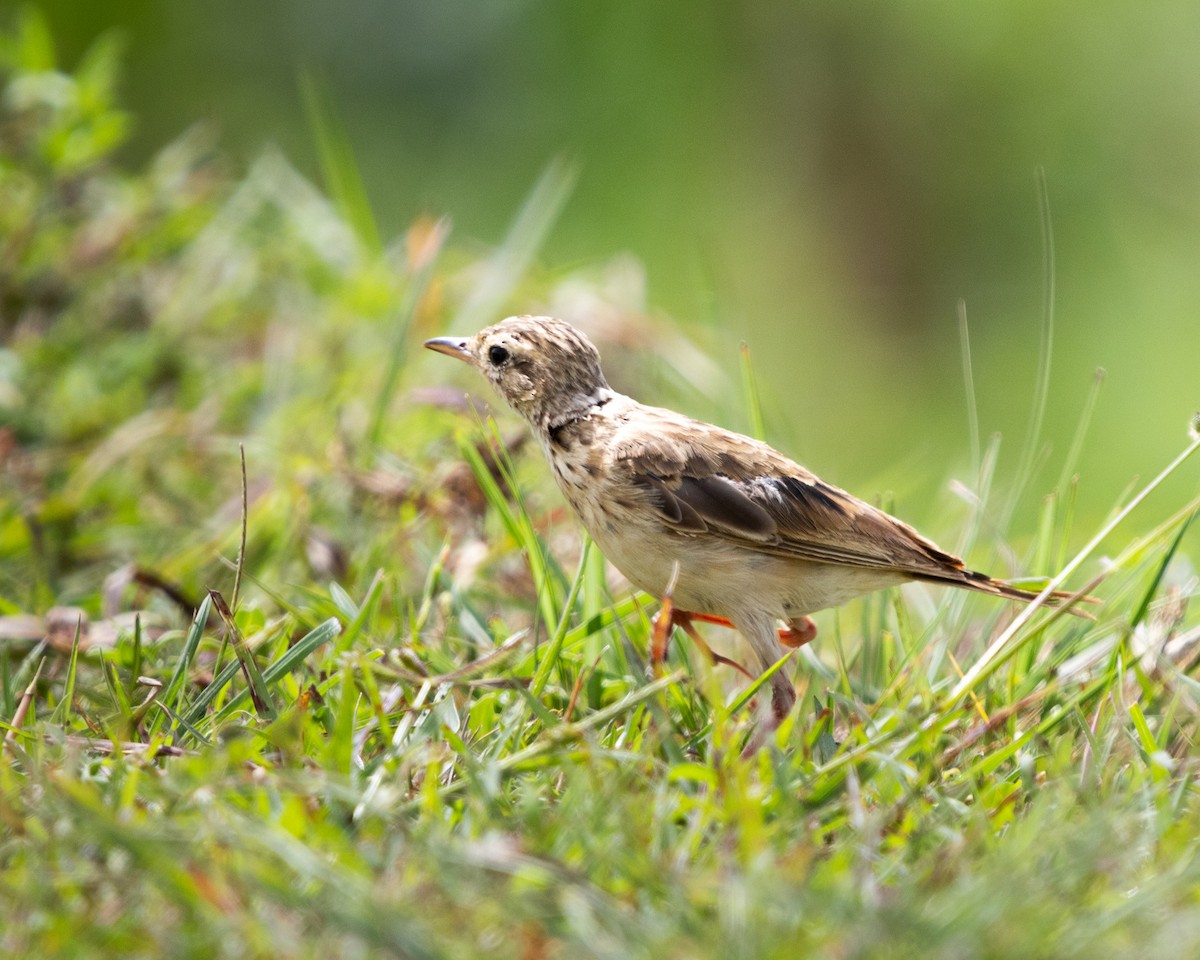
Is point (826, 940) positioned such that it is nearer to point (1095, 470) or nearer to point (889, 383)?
point (1095, 470)

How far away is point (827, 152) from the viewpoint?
11.8 meters

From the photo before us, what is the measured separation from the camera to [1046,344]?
11.8ft

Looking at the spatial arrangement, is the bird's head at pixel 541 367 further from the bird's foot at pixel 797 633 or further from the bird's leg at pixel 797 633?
the bird's foot at pixel 797 633

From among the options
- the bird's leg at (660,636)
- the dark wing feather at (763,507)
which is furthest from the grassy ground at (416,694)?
the dark wing feather at (763,507)

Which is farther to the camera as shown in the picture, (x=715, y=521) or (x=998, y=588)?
(x=715, y=521)

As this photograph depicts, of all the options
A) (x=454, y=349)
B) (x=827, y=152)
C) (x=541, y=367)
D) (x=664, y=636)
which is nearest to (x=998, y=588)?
(x=664, y=636)

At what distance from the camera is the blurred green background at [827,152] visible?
10203 mm

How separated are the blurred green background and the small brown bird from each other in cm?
574

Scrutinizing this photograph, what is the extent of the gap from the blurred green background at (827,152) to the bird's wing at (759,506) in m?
5.79

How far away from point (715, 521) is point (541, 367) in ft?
2.18

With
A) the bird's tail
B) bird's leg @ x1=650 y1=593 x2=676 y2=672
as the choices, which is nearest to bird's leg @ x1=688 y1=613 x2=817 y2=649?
the bird's tail

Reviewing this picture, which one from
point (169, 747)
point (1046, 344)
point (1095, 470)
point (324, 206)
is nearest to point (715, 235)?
point (1095, 470)

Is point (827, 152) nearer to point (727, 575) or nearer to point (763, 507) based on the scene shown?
point (763, 507)

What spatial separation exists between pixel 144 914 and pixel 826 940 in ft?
3.28
